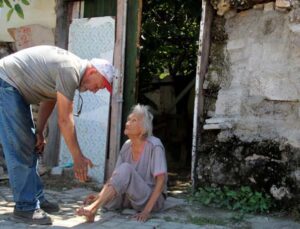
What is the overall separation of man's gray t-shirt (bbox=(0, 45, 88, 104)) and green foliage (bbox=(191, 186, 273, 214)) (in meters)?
1.88

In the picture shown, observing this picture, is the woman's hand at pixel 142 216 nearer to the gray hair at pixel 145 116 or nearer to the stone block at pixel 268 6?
the gray hair at pixel 145 116

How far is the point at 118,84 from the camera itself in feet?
19.6

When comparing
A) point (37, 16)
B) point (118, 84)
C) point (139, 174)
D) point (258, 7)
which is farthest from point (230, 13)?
point (37, 16)

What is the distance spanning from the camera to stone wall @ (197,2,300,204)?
16.0ft

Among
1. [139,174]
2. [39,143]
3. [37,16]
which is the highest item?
[37,16]

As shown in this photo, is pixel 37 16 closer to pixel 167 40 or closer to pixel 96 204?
pixel 167 40

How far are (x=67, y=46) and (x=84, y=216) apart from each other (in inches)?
113

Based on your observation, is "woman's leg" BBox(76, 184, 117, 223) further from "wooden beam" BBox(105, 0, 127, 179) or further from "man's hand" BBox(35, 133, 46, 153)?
"wooden beam" BBox(105, 0, 127, 179)

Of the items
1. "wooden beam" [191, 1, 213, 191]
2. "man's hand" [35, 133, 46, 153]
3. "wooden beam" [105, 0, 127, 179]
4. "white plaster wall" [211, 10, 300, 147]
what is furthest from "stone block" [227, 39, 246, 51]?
"man's hand" [35, 133, 46, 153]

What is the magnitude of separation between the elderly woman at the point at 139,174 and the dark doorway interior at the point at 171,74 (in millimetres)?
2409

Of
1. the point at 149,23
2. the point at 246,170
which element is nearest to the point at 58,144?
the point at 149,23

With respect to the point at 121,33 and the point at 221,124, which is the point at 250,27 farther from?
the point at 121,33

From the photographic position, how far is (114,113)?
603cm

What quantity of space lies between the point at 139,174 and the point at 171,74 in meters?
3.97
